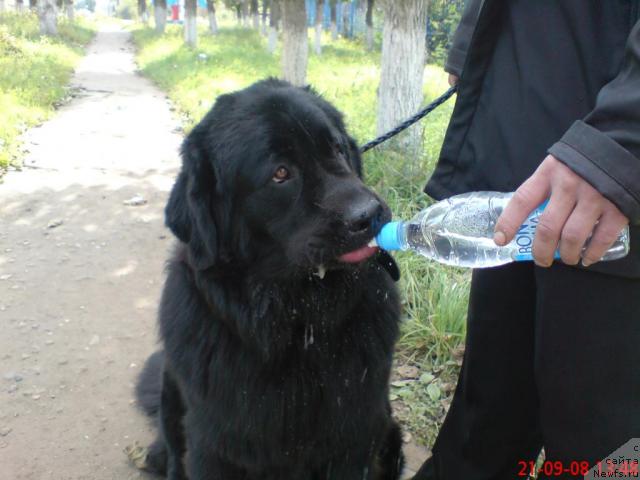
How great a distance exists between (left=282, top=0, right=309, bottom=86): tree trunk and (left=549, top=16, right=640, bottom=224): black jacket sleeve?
9103 mm

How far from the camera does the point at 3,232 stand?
5266 millimetres

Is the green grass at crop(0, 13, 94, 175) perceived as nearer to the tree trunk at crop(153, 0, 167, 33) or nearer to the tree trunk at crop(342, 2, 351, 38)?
the tree trunk at crop(153, 0, 167, 33)

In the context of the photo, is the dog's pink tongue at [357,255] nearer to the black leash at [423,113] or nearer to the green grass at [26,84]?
the black leash at [423,113]

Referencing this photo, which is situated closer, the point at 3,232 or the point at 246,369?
the point at 246,369

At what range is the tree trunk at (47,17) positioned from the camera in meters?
22.5

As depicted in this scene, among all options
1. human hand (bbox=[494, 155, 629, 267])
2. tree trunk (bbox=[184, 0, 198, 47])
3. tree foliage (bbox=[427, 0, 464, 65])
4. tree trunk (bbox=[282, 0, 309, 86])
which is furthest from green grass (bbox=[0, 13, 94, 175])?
tree foliage (bbox=[427, 0, 464, 65])

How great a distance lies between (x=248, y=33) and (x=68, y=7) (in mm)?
19338

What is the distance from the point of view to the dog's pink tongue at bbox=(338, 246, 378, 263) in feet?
6.14

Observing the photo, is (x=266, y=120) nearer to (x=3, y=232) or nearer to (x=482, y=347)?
(x=482, y=347)

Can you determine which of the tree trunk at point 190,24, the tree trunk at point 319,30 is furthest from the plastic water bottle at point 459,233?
the tree trunk at point 319,30

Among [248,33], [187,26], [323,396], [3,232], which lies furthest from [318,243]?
[248,33]

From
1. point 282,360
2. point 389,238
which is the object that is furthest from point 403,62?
point 282,360

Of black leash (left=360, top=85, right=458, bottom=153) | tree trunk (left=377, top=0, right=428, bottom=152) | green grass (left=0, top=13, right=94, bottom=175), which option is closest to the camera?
black leash (left=360, top=85, right=458, bottom=153)

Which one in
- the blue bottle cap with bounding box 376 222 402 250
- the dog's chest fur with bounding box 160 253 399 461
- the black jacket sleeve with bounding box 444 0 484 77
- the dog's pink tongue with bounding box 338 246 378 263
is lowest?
the dog's chest fur with bounding box 160 253 399 461
